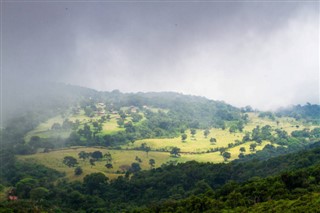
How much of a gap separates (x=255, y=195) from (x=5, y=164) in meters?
139

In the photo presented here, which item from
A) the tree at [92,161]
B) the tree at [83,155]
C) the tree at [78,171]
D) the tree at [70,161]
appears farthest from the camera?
the tree at [83,155]

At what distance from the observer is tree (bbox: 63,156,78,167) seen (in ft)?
603

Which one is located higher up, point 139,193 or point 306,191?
point 306,191

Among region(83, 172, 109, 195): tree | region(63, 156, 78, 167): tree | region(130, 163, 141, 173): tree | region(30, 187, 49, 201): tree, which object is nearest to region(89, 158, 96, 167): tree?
region(63, 156, 78, 167): tree

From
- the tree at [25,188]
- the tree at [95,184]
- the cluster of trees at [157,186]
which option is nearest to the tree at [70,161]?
the cluster of trees at [157,186]

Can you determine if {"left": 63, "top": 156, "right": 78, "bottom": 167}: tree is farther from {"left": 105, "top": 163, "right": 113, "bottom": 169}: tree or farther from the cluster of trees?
the cluster of trees

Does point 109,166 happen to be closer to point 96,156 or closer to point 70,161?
point 70,161

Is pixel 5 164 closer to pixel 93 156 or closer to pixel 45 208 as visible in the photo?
pixel 93 156

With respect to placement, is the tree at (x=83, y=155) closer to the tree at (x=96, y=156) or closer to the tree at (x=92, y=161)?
the tree at (x=96, y=156)

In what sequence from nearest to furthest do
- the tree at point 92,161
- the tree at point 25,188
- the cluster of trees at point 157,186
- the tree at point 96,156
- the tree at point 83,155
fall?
the cluster of trees at point 157,186 < the tree at point 25,188 < the tree at point 92,161 < the tree at point 83,155 < the tree at point 96,156

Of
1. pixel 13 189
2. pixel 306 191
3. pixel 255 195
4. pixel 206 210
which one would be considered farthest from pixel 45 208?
pixel 306 191

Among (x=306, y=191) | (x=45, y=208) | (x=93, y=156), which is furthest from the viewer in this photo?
(x=93, y=156)

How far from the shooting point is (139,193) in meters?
136

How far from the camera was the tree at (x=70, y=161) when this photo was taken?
18375 centimetres
